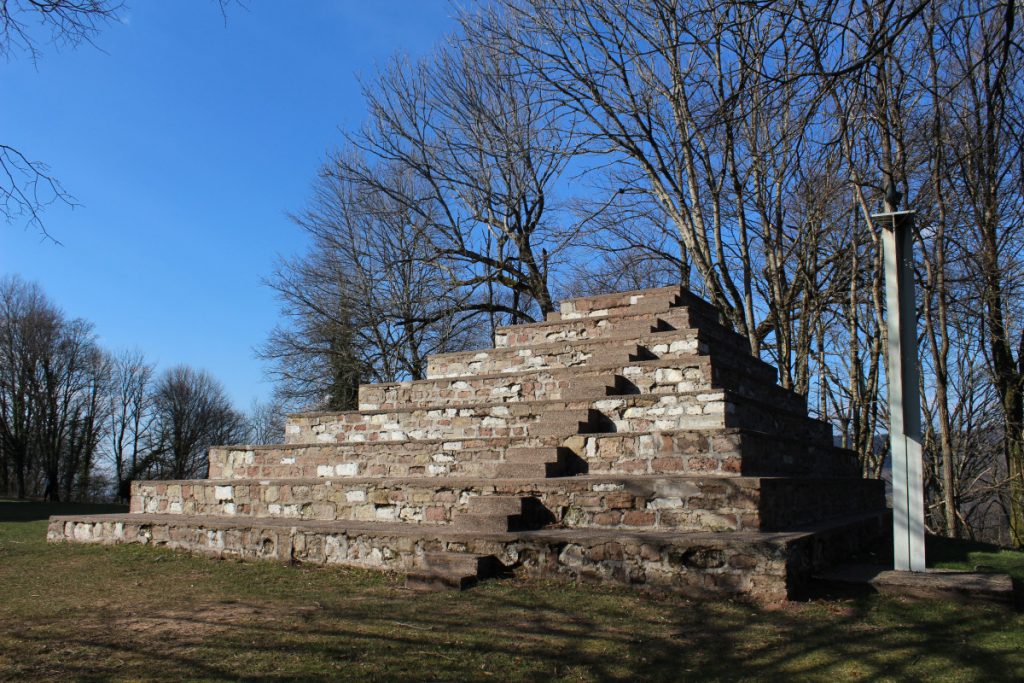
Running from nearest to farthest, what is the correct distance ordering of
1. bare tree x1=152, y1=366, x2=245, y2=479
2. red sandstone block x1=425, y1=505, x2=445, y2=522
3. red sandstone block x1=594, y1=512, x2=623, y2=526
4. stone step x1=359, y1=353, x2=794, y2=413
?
red sandstone block x1=594, y1=512, x2=623, y2=526, red sandstone block x1=425, y1=505, x2=445, y2=522, stone step x1=359, y1=353, x2=794, y2=413, bare tree x1=152, y1=366, x2=245, y2=479

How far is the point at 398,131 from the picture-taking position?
18.4 m

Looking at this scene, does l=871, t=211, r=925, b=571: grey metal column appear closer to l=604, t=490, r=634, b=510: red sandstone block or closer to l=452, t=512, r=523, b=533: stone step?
l=604, t=490, r=634, b=510: red sandstone block

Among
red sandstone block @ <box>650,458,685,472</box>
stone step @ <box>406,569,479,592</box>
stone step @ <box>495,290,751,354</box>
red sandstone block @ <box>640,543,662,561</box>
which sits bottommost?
stone step @ <box>406,569,479,592</box>

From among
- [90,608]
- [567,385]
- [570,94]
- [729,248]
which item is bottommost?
[90,608]

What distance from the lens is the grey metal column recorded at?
5488 mm

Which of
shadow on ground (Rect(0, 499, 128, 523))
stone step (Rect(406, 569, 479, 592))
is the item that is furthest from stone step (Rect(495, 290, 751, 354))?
shadow on ground (Rect(0, 499, 128, 523))

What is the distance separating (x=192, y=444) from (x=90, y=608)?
37.9 m

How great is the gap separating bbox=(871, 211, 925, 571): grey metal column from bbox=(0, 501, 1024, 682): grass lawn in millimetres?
624

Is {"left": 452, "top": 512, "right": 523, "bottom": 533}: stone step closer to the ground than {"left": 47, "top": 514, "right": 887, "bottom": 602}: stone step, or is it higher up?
higher up

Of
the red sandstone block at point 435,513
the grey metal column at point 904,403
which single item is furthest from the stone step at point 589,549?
the grey metal column at point 904,403

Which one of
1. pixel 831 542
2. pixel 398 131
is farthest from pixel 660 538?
pixel 398 131

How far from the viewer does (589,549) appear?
5.66 m

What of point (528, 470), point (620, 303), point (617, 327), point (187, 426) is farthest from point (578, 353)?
point (187, 426)

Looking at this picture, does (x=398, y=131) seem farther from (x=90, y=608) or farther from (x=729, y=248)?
(x=90, y=608)
